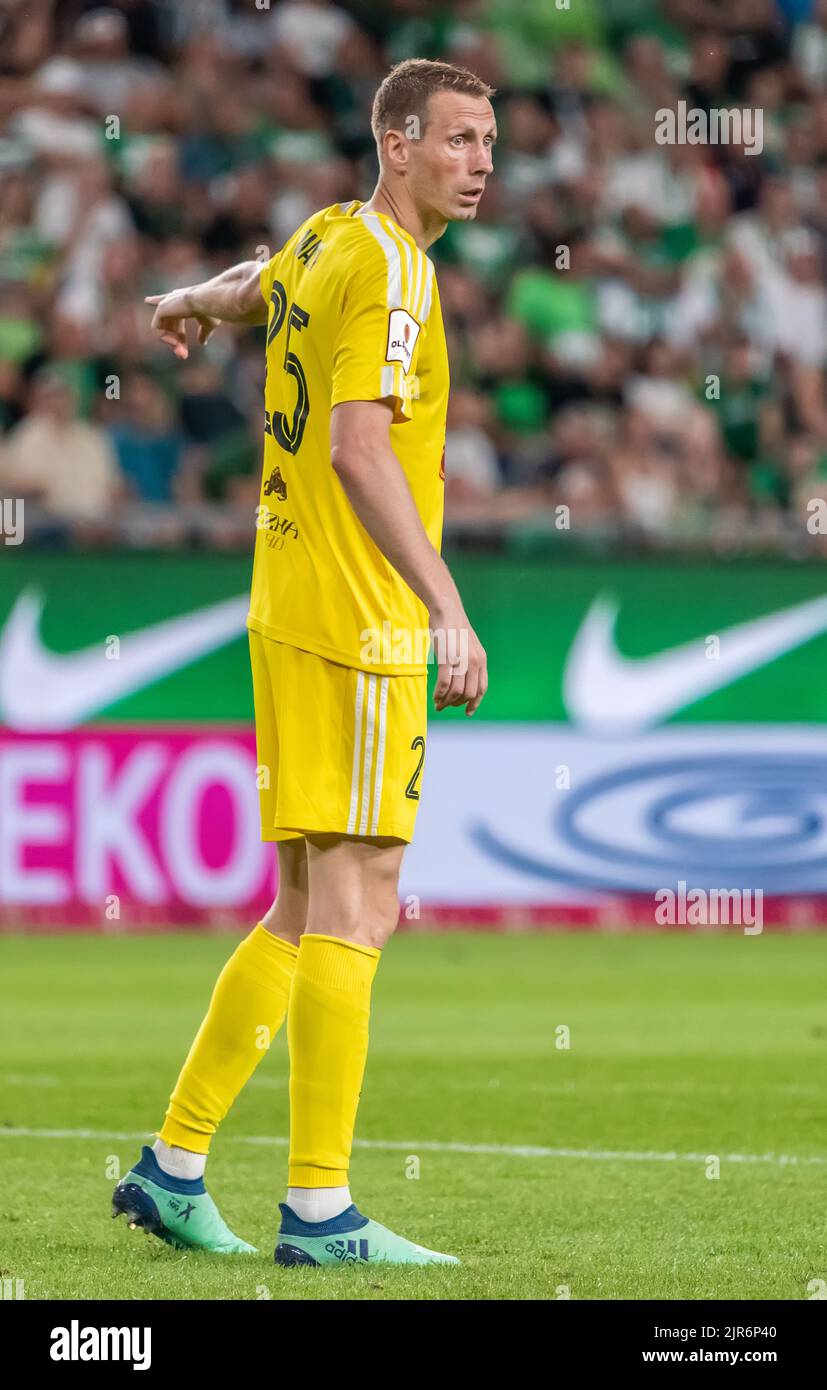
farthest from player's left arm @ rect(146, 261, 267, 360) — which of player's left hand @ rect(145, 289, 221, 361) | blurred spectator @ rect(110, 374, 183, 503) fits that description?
blurred spectator @ rect(110, 374, 183, 503)

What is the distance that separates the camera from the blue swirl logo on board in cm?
1118

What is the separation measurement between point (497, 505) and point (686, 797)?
2255 mm

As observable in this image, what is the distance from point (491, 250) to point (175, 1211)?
1004 cm

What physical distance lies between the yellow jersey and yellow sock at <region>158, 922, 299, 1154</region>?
0.71 meters

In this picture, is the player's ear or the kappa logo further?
the kappa logo

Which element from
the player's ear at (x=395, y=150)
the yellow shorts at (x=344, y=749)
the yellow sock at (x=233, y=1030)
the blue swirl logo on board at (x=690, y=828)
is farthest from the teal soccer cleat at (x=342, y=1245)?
the blue swirl logo on board at (x=690, y=828)

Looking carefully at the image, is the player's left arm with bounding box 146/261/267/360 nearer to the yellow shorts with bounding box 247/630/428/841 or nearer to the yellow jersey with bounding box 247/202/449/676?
the yellow jersey with bounding box 247/202/449/676

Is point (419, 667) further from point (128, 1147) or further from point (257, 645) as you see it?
point (128, 1147)

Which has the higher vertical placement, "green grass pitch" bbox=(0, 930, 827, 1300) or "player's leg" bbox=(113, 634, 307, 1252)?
"player's leg" bbox=(113, 634, 307, 1252)

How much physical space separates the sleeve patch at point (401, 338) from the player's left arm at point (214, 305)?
27.9 inches

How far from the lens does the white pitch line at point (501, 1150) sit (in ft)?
19.8

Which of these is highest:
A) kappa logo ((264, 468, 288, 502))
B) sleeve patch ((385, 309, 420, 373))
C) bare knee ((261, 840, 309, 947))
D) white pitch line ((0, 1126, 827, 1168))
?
sleeve patch ((385, 309, 420, 373))

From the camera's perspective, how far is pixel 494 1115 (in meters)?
6.81

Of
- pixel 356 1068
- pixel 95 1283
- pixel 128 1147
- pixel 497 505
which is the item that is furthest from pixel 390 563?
pixel 497 505
